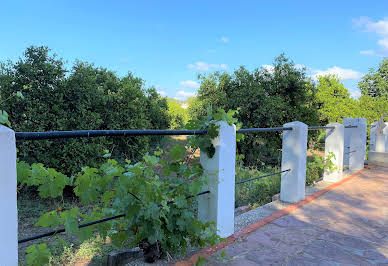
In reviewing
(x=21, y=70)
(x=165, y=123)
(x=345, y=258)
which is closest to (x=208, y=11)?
(x=165, y=123)

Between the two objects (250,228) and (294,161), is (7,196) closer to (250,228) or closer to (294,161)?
(250,228)

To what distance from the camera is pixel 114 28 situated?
11008 mm

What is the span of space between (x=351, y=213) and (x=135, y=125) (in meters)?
5.56

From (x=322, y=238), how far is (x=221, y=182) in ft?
4.38

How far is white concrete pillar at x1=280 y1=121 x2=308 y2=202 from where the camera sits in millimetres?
4020

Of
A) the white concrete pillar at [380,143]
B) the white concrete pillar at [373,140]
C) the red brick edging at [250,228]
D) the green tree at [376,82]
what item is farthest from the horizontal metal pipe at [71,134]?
the green tree at [376,82]

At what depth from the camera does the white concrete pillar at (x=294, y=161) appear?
13.2ft

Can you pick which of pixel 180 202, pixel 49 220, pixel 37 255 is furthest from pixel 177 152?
pixel 37 255

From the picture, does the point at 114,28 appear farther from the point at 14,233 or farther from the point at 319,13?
the point at 14,233

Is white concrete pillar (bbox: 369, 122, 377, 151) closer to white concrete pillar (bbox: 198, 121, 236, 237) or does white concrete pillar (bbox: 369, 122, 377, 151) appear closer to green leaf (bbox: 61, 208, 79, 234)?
white concrete pillar (bbox: 198, 121, 236, 237)

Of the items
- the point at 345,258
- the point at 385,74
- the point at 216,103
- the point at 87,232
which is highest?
the point at 385,74

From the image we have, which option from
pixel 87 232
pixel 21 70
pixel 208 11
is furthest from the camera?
pixel 208 11

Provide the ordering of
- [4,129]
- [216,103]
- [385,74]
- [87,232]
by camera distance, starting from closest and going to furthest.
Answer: [4,129], [87,232], [216,103], [385,74]

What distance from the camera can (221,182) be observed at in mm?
2670
